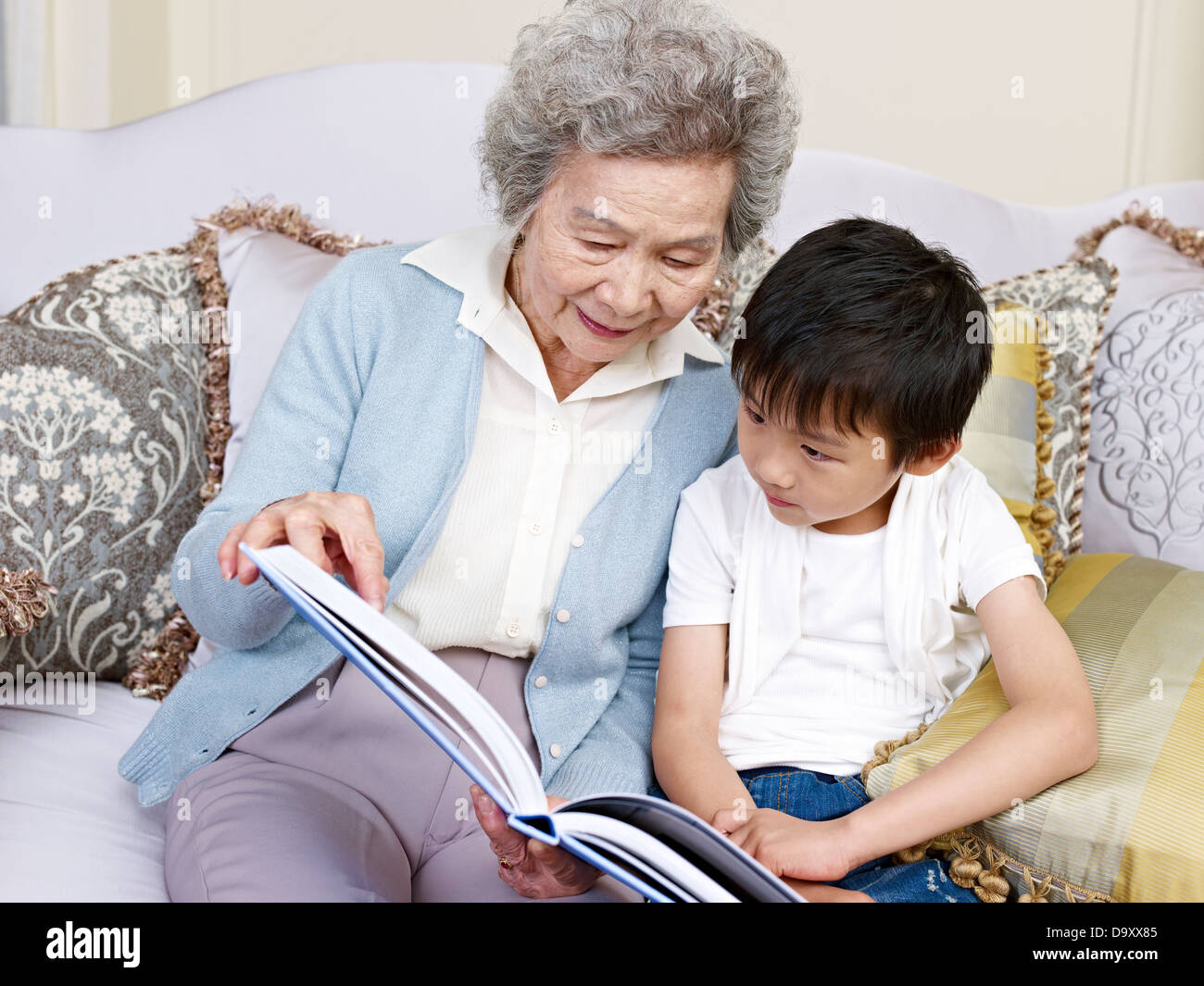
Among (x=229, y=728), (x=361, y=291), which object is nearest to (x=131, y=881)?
(x=229, y=728)

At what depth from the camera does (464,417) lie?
1404mm

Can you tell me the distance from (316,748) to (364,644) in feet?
1.74

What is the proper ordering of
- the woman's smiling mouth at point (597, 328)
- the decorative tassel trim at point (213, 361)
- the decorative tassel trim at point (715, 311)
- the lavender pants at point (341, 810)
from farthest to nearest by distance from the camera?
the decorative tassel trim at point (715, 311) < the decorative tassel trim at point (213, 361) < the woman's smiling mouth at point (597, 328) < the lavender pants at point (341, 810)

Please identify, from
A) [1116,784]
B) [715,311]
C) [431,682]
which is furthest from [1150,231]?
[431,682]

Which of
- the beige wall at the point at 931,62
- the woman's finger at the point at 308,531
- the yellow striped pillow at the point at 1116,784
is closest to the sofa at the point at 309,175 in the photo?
the beige wall at the point at 931,62

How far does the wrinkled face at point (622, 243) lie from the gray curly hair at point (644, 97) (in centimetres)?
2

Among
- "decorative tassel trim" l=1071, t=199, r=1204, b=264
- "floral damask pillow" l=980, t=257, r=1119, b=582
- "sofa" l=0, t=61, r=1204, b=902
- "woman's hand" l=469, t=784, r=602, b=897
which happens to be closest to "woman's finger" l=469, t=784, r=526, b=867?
"woman's hand" l=469, t=784, r=602, b=897

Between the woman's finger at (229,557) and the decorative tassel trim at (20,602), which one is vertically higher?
the woman's finger at (229,557)

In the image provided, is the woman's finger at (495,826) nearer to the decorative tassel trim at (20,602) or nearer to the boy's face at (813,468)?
the boy's face at (813,468)

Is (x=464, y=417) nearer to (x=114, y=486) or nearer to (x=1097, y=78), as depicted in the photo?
(x=114, y=486)

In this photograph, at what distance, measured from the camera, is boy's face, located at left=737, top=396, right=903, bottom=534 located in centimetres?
123

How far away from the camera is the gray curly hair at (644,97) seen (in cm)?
125

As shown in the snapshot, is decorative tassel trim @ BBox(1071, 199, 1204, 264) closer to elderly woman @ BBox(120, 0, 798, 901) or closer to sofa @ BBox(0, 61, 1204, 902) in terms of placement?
sofa @ BBox(0, 61, 1204, 902)

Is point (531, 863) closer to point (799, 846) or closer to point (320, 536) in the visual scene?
point (799, 846)
